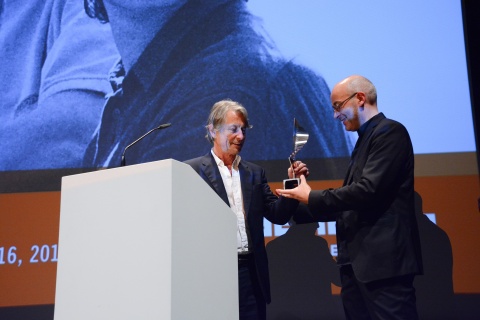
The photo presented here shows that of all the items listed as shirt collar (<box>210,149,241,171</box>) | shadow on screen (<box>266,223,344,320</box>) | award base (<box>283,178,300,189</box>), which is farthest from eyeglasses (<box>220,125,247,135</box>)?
shadow on screen (<box>266,223,344,320</box>)

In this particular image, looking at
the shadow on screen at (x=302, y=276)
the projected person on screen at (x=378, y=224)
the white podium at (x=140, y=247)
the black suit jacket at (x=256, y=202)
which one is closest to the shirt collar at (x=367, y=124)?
the projected person on screen at (x=378, y=224)

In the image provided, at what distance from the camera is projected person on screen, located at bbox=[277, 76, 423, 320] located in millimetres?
2111

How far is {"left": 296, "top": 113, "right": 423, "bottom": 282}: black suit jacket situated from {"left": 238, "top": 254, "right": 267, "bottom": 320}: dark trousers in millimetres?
465

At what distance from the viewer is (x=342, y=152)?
126 inches

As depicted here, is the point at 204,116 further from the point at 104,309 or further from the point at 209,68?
the point at 104,309

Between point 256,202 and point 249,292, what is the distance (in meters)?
0.48

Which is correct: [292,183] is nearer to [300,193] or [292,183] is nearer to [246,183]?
[300,193]

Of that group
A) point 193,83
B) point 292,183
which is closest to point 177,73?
point 193,83

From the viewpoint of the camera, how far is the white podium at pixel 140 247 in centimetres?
138

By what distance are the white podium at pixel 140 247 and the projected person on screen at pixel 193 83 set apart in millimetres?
1680

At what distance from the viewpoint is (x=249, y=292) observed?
95.7 inches

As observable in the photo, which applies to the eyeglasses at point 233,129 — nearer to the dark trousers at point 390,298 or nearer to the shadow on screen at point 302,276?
the shadow on screen at point 302,276

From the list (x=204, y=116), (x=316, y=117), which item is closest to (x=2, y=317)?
(x=204, y=116)

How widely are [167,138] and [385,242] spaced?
5.52 ft
